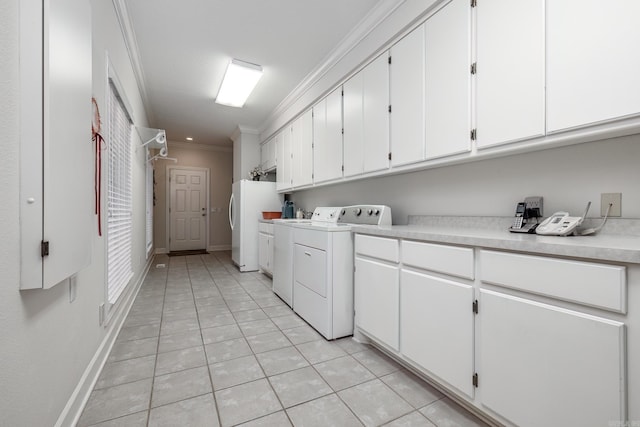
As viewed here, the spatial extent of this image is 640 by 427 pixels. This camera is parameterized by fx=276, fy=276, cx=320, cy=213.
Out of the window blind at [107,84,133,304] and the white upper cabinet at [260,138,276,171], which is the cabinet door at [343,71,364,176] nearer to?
the window blind at [107,84,133,304]

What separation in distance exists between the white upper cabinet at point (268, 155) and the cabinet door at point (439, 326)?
388cm

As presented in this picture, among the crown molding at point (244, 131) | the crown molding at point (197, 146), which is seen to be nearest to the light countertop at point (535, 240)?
the crown molding at point (244, 131)

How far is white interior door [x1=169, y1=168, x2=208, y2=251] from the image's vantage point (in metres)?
6.93

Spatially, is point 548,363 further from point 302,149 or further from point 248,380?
point 302,149

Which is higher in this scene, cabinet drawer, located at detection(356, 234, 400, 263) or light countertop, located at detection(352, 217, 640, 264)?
light countertop, located at detection(352, 217, 640, 264)

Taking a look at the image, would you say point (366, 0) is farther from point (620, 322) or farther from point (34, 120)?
point (620, 322)

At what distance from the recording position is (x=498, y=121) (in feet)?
5.19

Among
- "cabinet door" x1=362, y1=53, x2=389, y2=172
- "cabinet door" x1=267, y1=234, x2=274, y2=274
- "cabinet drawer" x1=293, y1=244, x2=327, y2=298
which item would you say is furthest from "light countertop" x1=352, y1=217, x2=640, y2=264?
"cabinet door" x1=267, y1=234, x2=274, y2=274

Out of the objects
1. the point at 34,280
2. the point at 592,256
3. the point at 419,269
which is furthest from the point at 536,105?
the point at 34,280

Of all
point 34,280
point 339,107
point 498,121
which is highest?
point 339,107

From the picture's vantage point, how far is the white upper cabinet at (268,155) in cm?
507

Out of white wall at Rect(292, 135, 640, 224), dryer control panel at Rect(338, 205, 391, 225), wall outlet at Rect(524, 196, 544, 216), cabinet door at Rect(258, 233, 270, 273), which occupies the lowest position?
cabinet door at Rect(258, 233, 270, 273)

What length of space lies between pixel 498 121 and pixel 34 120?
6.85 ft

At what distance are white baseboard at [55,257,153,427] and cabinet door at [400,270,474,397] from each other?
68.1 inches
